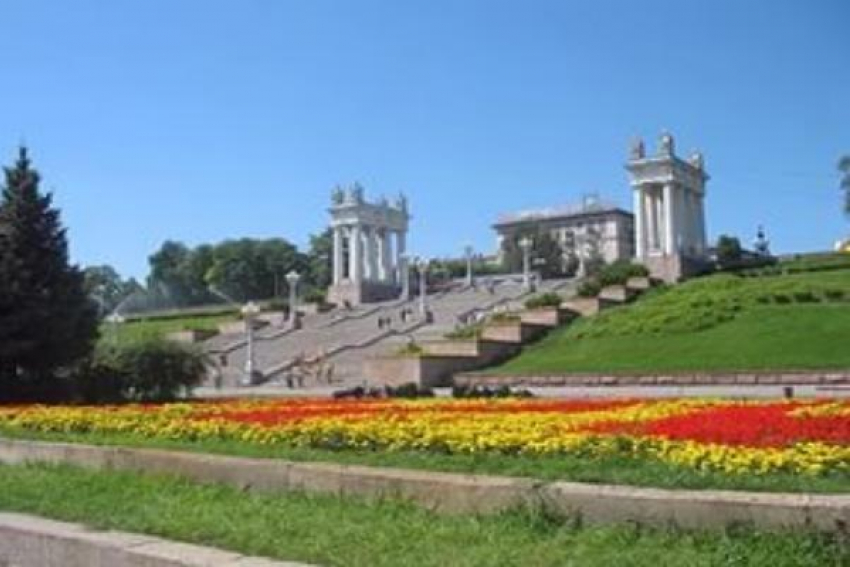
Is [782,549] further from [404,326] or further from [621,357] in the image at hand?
[404,326]

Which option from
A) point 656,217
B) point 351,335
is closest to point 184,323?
point 351,335

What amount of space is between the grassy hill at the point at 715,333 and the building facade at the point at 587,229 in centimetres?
7443

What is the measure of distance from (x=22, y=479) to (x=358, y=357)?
41.6 meters

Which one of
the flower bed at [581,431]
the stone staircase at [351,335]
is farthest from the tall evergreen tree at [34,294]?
the stone staircase at [351,335]

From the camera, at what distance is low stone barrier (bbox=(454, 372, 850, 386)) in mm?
32375

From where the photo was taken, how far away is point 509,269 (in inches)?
5069

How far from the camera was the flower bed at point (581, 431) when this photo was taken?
27.7 feet

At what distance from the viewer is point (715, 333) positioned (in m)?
43.0

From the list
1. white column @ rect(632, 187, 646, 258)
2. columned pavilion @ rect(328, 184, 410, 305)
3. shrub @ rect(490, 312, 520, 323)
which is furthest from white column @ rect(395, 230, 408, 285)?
shrub @ rect(490, 312, 520, 323)

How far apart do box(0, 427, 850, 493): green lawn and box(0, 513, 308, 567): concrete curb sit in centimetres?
211

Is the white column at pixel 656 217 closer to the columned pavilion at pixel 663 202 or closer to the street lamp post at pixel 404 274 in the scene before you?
the columned pavilion at pixel 663 202

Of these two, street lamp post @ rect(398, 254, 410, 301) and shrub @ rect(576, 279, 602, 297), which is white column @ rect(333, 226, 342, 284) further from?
shrub @ rect(576, 279, 602, 297)

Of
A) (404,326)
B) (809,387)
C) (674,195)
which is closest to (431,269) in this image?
(674,195)

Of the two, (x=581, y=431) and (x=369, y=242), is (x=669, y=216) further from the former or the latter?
(x=581, y=431)
